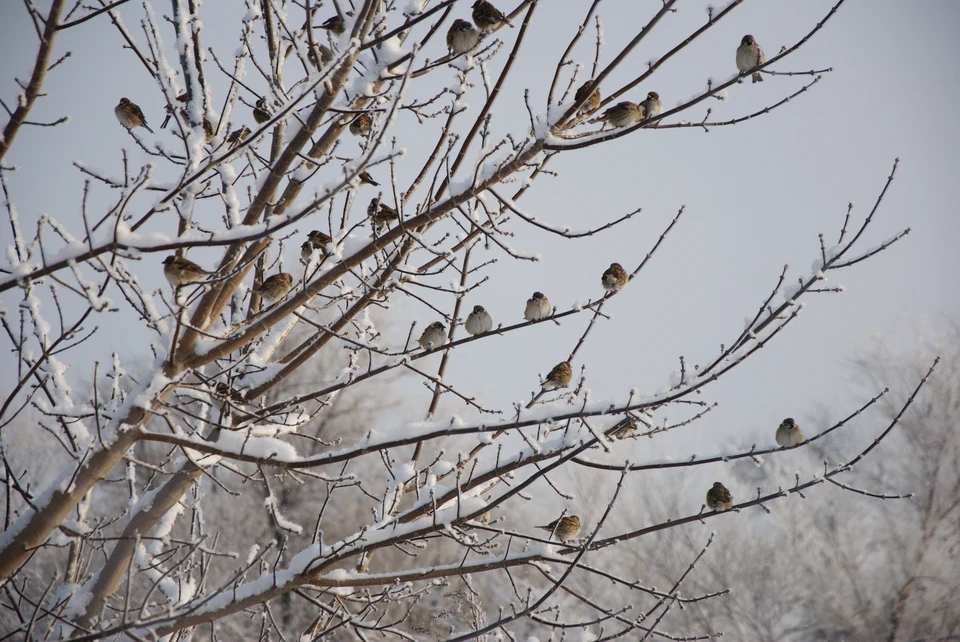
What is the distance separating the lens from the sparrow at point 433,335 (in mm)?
2770

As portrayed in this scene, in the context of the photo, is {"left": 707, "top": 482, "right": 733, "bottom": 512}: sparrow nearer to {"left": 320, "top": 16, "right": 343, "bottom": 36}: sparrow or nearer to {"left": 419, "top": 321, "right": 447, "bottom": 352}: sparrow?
{"left": 419, "top": 321, "right": 447, "bottom": 352}: sparrow

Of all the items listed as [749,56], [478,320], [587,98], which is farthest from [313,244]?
[749,56]

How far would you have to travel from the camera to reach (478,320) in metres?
2.89

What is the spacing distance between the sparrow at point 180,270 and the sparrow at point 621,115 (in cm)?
141

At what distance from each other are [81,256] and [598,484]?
30.5ft

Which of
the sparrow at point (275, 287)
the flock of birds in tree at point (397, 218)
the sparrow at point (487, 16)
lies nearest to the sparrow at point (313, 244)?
the flock of birds in tree at point (397, 218)

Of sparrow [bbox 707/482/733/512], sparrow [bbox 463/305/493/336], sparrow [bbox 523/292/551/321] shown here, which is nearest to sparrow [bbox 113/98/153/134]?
sparrow [bbox 463/305/493/336]

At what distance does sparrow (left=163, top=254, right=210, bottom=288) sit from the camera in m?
1.99

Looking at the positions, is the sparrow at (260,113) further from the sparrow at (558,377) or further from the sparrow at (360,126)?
the sparrow at (558,377)

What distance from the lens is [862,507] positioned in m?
8.81

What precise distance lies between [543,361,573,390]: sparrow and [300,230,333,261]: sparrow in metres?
1.09

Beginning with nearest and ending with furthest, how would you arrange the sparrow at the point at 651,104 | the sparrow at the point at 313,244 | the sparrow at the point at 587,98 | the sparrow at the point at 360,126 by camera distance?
1. the sparrow at the point at 587,98
2. the sparrow at the point at 313,244
3. the sparrow at the point at 651,104
4. the sparrow at the point at 360,126

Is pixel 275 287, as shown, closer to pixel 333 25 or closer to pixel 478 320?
pixel 478 320

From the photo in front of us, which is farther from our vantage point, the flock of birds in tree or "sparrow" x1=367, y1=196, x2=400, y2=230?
"sparrow" x1=367, y1=196, x2=400, y2=230
